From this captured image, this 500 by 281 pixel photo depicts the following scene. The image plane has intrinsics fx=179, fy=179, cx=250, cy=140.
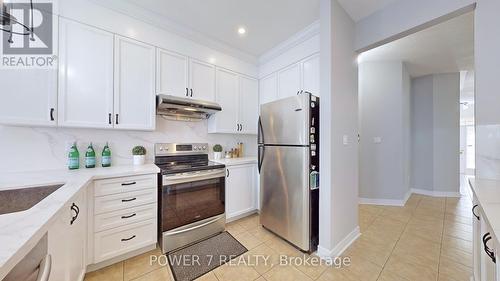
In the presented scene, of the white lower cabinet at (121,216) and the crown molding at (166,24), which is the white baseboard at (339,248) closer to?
the white lower cabinet at (121,216)

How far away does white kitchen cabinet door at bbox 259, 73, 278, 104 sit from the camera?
2.79 m

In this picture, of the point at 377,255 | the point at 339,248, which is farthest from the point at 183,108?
the point at 377,255

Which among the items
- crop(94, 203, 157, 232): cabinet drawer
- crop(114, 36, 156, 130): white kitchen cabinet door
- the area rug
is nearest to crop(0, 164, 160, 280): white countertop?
crop(94, 203, 157, 232): cabinet drawer

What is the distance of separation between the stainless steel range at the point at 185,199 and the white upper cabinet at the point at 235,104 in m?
0.66

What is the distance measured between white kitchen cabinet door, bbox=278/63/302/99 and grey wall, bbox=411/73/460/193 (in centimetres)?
350

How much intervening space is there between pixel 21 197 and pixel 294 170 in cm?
217

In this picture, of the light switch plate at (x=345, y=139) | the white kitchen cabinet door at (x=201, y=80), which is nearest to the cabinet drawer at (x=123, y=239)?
the white kitchen cabinet door at (x=201, y=80)

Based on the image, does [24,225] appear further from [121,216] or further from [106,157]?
[106,157]

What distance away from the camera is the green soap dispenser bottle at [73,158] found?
1.79 metres

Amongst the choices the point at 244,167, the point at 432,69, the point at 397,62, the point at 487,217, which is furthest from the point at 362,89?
the point at 487,217

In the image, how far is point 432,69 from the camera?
11.9ft

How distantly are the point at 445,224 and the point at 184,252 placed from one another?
11.5ft

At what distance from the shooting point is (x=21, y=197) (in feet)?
3.99

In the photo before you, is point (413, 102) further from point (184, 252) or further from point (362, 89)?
point (184, 252)
